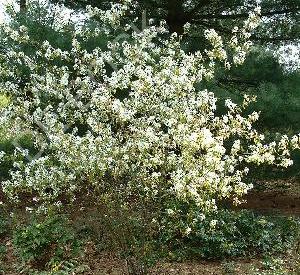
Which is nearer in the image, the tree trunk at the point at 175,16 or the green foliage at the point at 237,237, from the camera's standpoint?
the green foliage at the point at 237,237

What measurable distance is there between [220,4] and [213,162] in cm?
529

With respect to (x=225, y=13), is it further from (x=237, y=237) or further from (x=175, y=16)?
(x=237, y=237)

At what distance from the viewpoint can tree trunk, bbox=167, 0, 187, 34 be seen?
925 centimetres

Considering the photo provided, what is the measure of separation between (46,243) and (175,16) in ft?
16.0

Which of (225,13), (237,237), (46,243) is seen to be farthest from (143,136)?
(225,13)

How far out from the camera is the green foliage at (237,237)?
23.8 ft

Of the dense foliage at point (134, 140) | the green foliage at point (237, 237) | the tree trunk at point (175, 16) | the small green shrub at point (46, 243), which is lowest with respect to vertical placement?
the small green shrub at point (46, 243)

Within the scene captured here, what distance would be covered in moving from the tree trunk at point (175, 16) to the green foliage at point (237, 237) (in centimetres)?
368

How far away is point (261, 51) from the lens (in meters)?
9.16

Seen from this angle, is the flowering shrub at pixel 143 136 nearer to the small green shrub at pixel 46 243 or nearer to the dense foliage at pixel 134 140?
the dense foliage at pixel 134 140

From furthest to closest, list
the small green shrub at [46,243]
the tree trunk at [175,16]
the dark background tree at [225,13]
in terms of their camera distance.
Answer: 1. the tree trunk at [175,16]
2. the dark background tree at [225,13]
3. the small green shrub at [46,243]

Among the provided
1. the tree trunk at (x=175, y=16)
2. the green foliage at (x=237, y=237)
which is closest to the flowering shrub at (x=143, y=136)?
the green foliage at (x=237, y=237)

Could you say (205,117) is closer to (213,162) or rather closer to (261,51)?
(213,162)

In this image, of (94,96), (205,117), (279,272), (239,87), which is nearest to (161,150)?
(205,117)
